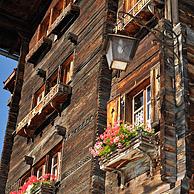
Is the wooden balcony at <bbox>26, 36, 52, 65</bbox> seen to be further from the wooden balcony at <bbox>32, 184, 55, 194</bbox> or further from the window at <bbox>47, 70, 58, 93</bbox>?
the wooden balcony at <bbox>32, 184, 55, 194</bbox>

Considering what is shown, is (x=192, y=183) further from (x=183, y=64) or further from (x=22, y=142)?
(x=22, y=142)

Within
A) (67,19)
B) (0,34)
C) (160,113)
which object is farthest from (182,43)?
(0,34)

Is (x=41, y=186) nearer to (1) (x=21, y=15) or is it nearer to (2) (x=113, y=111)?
(2) (x=113, y=111)

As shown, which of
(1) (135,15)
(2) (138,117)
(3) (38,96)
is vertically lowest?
(2) (138,117)

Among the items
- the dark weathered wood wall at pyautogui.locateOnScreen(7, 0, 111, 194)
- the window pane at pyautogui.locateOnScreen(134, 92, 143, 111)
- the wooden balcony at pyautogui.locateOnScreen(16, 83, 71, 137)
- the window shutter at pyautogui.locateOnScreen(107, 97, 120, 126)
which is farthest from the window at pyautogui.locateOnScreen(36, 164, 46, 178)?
the window pane at pyautogui.locateOnScreen(134, 92, 143, 111)

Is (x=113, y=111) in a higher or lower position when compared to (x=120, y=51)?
higher

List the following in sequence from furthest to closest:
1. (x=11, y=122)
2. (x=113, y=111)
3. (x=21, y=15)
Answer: (x=21, y=15) < (x=11, y=122) < (x=113, y=111)

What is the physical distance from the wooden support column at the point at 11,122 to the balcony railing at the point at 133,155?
9.67 m

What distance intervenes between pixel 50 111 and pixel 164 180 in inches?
341

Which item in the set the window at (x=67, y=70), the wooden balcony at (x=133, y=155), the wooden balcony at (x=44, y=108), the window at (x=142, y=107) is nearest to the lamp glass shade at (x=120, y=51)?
the wooden balcony at (x=133, y=155)

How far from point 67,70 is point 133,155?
8.54 meters

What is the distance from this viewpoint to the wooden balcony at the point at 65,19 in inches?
837

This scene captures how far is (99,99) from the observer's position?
661 inches

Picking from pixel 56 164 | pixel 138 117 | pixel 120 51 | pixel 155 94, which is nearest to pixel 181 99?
pixel 155 94
